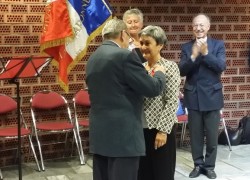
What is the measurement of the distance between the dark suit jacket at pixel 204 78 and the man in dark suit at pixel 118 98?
1.60m

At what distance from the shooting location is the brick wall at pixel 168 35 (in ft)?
16.5

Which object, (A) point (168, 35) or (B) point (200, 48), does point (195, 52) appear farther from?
(A) point (168, 35)

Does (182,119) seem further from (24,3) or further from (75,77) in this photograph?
(24,3)

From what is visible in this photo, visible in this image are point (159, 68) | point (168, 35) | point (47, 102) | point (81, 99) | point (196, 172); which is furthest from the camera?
point (168, 35)

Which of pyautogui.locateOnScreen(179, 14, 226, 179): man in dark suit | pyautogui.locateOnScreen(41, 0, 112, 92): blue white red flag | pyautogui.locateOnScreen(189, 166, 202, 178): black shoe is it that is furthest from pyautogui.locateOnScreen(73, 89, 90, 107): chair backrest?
pyautogui.locateOnScreen(189, 166, 202, 178): black shoe

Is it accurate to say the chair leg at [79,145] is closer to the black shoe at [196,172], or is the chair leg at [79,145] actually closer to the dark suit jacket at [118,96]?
the black shoe at [196,172]

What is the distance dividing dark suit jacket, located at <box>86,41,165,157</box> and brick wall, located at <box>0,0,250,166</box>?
8.25 ft

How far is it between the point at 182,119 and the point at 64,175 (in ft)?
5.36

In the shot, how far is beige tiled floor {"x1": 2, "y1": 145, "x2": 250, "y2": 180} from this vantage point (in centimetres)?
457

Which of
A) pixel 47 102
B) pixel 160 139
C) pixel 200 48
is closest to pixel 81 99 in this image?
pixel 47 102

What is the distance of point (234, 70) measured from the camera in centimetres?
618

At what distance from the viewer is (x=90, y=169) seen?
489 cm

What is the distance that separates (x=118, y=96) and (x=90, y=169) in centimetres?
239

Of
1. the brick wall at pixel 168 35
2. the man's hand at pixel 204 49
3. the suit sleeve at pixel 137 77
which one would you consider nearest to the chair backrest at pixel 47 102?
the brick wall at pixel 168 35
